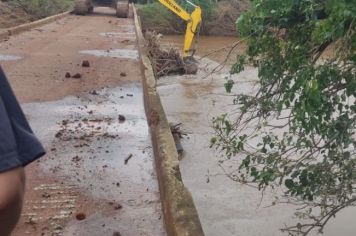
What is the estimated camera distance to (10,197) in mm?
1184

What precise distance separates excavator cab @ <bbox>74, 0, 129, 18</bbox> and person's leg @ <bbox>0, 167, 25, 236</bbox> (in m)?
23.5

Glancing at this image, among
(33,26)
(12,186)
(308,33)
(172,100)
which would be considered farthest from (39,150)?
(33,26)

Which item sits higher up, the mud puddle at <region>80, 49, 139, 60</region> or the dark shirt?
the dark shirt

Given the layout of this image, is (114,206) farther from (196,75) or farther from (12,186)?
(196,75)

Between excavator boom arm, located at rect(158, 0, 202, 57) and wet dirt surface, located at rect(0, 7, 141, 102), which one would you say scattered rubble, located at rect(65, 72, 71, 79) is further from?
excavator boom arm, located at rect(158, 0, 202, 57)

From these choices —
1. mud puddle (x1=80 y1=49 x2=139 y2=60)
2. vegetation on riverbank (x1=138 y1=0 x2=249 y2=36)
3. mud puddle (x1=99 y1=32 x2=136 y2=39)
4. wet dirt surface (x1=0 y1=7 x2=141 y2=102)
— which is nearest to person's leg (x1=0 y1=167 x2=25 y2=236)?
wet dirt surface (x1=0 y1=7 x2=141 y2=102)

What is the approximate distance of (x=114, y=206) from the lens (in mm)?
3809

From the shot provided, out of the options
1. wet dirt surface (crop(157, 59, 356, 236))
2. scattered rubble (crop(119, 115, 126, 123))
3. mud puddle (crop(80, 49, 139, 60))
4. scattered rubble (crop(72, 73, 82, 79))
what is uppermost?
scattered rubble (crop(119, 115, 126, 123))

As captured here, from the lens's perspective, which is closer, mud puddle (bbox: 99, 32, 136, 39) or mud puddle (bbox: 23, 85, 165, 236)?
mud puddle (bbox: 23, 85, 165, 236)

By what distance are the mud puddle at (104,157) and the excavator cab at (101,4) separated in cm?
1758

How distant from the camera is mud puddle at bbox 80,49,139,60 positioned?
11120 mm

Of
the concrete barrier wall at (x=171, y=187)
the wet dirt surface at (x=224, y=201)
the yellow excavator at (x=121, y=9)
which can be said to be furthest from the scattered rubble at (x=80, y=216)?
the yellow excavator at (x=121, y=9)

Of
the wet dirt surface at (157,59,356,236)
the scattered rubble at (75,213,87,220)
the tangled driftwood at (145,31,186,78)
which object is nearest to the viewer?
the scattered rubble at (75,213,87,220)

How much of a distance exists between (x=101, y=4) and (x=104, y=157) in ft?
76.5
